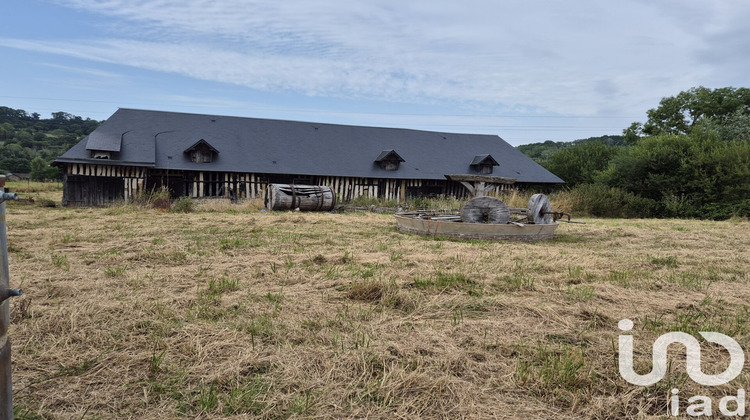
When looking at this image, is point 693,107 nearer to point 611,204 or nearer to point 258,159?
point 611,204

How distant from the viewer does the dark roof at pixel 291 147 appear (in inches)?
822

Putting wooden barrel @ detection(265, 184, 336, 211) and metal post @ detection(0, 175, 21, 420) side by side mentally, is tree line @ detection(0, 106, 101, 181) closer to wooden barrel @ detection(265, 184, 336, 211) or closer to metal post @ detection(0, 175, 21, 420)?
wooden barrel @ detection(265, 184, 336, 211)

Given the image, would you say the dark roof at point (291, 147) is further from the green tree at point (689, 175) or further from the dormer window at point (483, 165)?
the green tree at point (689, 175)

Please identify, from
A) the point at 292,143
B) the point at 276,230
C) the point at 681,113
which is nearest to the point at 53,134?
the point at 292,143

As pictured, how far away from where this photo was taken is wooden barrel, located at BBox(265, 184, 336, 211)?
55.1 ft

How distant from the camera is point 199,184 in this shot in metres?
21.1

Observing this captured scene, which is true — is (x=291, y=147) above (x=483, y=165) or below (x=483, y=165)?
above

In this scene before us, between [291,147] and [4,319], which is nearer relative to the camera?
[4,319]

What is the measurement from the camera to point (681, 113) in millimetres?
→ 41938

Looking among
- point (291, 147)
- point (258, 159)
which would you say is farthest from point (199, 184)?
point (291, 147)

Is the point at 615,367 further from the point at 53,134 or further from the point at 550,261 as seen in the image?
the point at 53,134

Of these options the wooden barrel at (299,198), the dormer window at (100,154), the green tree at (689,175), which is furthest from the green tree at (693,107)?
the dormer window at (100,154)

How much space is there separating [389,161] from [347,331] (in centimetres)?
2168

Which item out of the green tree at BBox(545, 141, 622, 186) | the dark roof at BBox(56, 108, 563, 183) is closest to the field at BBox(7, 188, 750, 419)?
the dark roof at BBox(56, 108, 563, 183)
